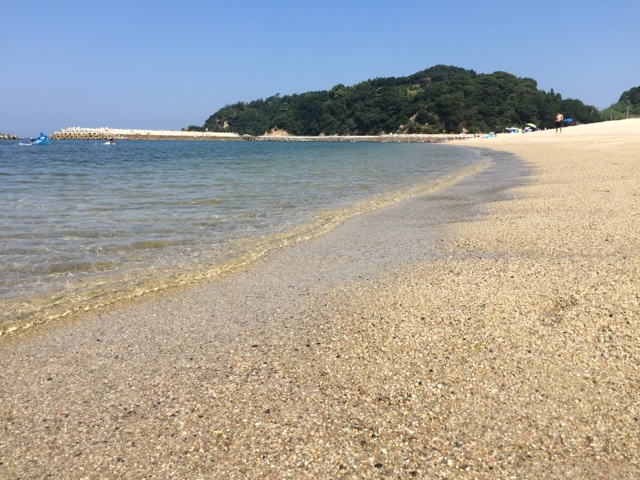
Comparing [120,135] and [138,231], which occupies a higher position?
[120,135]

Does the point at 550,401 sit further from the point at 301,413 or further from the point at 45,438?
the point at 45,438

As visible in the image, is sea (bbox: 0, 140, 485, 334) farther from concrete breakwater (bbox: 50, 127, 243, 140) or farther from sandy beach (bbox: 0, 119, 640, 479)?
concrete breakwater (bbox: 50, 127, 243, 140)

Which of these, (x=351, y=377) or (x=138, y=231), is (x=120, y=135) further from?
(x=351, y=377)

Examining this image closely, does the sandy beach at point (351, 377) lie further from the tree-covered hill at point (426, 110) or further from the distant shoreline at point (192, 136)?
the tree-covered hill at point (426, 110)

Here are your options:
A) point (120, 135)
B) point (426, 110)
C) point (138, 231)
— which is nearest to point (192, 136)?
point (120, 135)

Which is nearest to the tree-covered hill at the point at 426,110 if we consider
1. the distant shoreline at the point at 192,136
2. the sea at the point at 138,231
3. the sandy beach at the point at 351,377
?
the distant shoreline at the point at 192,136

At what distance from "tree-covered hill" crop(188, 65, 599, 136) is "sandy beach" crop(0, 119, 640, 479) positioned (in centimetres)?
11528

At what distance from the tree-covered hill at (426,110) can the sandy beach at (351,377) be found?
11528 centimetres

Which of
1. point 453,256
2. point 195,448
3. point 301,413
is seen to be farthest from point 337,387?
point 453,256

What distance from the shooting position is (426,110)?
128 metres

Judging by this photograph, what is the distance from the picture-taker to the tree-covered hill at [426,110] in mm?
111125

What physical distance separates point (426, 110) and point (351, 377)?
13252 centimetres

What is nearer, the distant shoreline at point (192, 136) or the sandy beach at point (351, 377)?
the sandy beach at point (351, 377)

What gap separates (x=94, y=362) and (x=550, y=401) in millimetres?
2723
